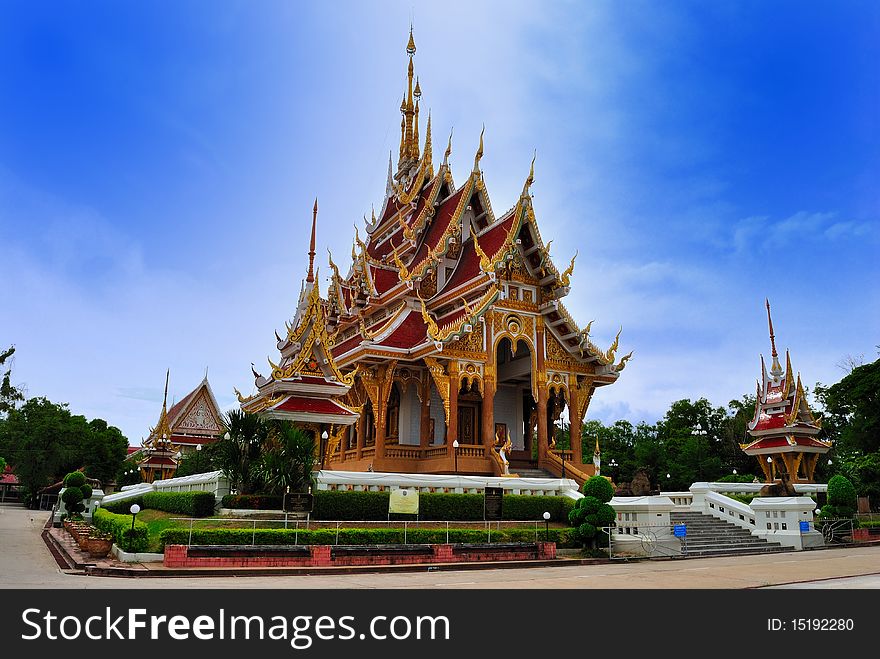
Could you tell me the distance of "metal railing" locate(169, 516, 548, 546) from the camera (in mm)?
14477

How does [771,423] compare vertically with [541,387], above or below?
below

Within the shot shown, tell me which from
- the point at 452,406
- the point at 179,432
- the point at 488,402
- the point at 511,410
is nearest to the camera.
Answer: the point at 452,406

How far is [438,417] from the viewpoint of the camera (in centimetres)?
2798

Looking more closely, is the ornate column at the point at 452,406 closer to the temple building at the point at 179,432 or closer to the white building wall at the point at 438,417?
the white building wall at the point at 438,417

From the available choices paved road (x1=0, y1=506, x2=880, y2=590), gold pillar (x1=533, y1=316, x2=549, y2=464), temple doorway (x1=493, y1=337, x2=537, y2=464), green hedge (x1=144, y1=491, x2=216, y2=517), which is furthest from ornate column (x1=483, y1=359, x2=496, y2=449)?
green hedge (x1=144, y1=491, x2=216, y2=517)

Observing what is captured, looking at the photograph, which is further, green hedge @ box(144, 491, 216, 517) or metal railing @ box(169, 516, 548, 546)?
green hedge @ box(144, 491, 216, 517)

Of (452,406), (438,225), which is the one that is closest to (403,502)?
(452,406)

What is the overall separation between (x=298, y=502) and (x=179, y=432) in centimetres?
3407

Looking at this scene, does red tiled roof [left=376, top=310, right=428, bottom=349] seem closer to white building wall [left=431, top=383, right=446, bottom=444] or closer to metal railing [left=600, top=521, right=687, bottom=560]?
white building wall [left=431, top=383, right=446, bottom=444]

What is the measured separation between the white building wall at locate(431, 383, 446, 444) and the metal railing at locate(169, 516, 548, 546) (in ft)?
31.9

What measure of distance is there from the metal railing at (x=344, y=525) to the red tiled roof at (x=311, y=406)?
471 centimetres

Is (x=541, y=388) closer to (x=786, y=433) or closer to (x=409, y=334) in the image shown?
(x=409, y=334)

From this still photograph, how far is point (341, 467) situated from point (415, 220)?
38.3ft
